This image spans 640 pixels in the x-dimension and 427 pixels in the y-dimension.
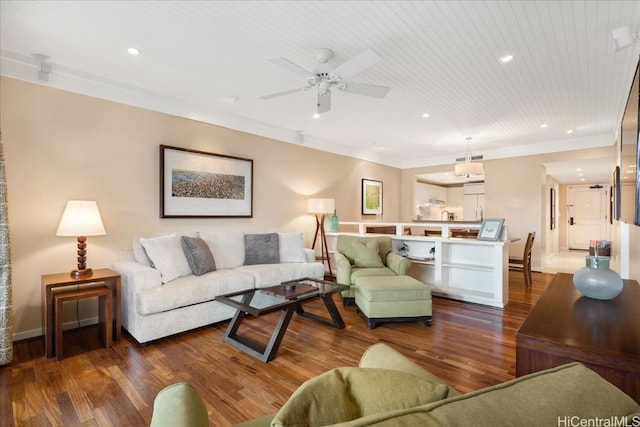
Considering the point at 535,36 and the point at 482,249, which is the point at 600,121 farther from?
the point at 535,36

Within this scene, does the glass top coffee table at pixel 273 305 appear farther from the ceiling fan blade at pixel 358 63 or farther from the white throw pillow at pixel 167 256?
the ceiling fan blade at pixel 358 63

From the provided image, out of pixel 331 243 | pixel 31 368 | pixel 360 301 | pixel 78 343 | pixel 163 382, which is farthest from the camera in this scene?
pixel 331 243

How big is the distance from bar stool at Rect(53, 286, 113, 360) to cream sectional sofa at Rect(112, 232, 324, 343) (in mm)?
175

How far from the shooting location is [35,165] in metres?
2.91

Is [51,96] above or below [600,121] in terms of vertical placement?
below

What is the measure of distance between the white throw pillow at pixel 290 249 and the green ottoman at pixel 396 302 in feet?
4.77

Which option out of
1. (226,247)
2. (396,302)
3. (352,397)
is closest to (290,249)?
(226,247)

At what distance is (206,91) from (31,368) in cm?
304

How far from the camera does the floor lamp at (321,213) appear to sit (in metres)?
5.16

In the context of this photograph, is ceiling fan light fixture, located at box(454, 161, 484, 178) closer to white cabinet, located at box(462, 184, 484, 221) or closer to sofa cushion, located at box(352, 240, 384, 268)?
sofa cushion, located at box(352, 240, 384, 268)

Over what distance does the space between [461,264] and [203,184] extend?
3.76 metres

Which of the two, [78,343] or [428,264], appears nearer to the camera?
[78,343]

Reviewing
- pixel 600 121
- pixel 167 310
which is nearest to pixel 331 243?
pixel 167 310

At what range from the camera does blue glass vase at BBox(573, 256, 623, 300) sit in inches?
67.4
